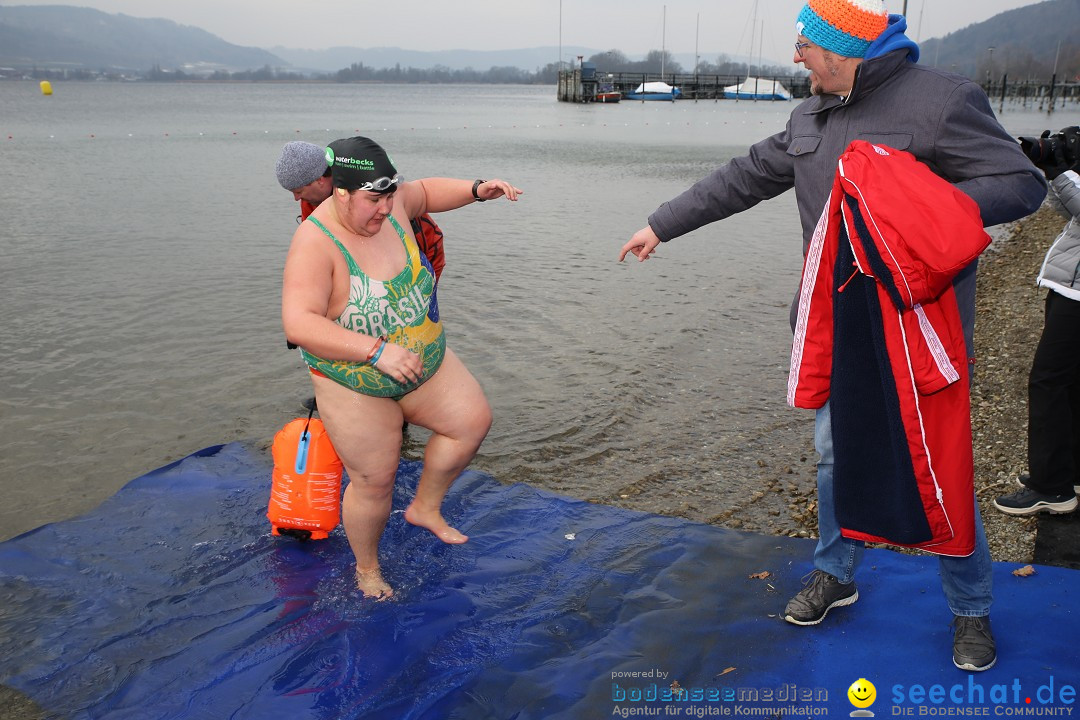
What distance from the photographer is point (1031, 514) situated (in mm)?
4336

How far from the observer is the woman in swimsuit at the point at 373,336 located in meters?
3.25

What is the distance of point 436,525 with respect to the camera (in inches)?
167

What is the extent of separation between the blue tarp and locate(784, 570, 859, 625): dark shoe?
52mm

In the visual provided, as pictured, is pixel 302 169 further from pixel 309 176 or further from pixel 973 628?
pixel 973 628

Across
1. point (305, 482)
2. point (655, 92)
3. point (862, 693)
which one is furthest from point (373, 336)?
point (655, 92)

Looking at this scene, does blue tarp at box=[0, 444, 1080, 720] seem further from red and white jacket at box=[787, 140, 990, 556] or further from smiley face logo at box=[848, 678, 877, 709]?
red and white jacket at box=[787, 140, 990, 556]

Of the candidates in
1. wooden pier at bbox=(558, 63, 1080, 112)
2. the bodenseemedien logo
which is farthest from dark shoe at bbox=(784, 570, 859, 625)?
wooden pier at bbox=(558, 63, 1080, 112)

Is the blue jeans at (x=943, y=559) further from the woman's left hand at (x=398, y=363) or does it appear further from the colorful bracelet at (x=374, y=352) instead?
the colorful bracelet at (x=374, y=352)

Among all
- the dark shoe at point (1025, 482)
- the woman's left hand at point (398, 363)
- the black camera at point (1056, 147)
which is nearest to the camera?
the woman's left hand at point (398, 363)

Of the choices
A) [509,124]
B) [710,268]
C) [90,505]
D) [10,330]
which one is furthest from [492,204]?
[509,124]

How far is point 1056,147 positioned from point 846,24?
140 cm

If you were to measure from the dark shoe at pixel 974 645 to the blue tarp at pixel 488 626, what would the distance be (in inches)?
1.8

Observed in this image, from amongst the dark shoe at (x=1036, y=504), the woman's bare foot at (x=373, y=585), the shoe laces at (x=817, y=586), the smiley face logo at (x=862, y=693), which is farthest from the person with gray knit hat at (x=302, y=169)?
the dark shoe at (x=1036, y=504)

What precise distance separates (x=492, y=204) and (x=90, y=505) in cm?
1402
